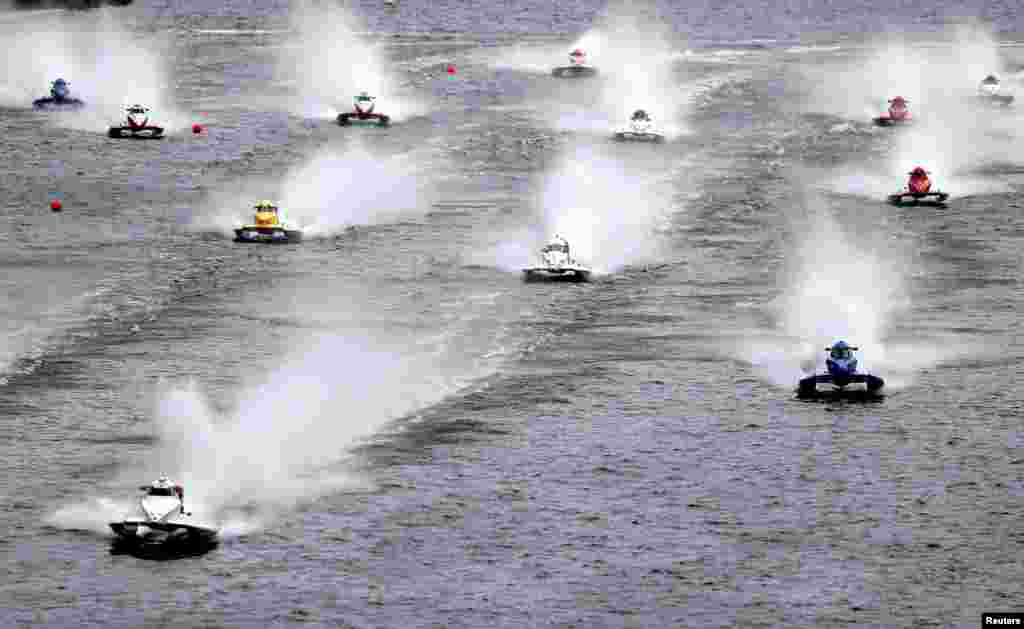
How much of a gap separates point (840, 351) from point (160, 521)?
150 ft

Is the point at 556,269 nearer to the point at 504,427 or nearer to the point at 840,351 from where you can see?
the point at 840,351

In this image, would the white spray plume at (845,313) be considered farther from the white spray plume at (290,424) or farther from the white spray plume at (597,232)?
the white spray plume at (290,424)

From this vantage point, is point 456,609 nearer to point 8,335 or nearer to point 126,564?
point 126,564

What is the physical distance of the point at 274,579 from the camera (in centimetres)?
9962

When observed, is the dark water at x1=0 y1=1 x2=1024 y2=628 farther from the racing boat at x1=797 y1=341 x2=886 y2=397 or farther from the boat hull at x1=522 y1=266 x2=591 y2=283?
the boat hull at x1=522 y1=266 x2=591 y2=283

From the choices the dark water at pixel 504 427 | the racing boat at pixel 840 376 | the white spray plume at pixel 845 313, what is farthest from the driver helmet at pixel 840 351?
the white spray plume at pixel 845 313

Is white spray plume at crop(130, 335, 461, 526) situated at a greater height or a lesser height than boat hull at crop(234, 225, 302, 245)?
lesser

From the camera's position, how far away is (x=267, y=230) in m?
177

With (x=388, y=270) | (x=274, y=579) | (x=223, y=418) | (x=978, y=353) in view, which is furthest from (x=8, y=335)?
(x=978, y=353)

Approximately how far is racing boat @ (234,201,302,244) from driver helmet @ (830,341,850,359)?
59.4 m

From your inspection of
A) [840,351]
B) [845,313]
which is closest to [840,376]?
[840,351]

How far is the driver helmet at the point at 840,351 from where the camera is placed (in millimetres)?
131250

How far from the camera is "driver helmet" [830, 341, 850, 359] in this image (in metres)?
131
